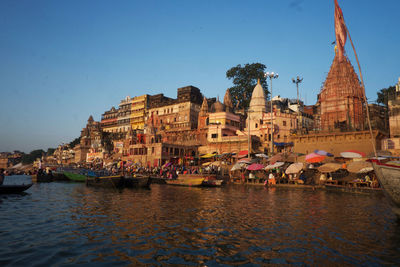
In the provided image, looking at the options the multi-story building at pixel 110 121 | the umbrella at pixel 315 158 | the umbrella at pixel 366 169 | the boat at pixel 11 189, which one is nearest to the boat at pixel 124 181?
the boat at pixel 11 189

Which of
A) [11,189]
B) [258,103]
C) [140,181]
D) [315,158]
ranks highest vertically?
[258,103]

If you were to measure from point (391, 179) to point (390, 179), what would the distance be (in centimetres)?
4

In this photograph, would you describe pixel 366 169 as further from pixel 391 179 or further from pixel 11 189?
pixel 11 189

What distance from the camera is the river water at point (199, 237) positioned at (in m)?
6.74

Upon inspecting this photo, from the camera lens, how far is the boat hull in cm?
1055

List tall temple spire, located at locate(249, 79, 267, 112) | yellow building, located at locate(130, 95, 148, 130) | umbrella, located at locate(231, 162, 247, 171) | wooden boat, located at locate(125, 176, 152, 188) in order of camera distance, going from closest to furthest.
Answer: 1. wooden boat, located at locate(125, 176, 152, 188)
2. umbrella, located at locate(231, 162, 247, 171)
3. tall temple spire, located at locate(249, 79, 267, 112)
4. yellow building, located at locate(130, 95, 148, 130)

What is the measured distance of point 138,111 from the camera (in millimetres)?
79875

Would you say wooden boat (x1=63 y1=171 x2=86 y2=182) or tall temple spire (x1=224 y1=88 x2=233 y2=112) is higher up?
tall temple spire (x1=224 y1=88 x2=233 y2=112)

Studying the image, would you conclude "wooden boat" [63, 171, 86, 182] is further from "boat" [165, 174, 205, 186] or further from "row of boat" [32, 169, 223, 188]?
"boat" [165, 174, 205, 186]

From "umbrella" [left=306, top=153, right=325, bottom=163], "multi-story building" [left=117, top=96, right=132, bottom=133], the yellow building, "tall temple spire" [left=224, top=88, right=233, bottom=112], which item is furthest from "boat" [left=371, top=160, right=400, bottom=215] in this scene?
"multi-story building" [left=117, top=96, right=132, bottom=133]

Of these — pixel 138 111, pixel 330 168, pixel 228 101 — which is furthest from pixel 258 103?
pixel 138 111

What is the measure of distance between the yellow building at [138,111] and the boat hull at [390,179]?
6941cm

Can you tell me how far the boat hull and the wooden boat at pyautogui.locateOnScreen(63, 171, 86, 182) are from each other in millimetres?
36426

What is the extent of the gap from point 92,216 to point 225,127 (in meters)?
39.3
